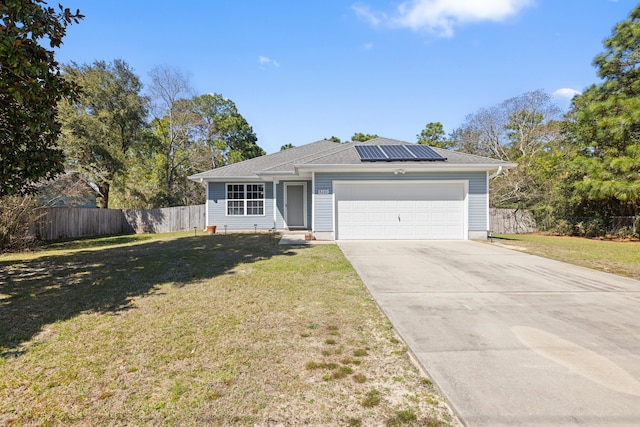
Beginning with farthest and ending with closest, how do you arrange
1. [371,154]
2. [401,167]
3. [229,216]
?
[229,216] < [371,154] < [401,167]

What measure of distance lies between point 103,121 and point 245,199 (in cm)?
1206

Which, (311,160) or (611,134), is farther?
(611,134)

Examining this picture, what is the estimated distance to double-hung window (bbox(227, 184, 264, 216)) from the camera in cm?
1521

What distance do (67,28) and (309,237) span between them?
8204 millimetres

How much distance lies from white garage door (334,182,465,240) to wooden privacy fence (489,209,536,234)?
8.57m

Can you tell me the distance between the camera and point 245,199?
50.1ft

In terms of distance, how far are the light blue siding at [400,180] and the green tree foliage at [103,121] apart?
50.1 ft

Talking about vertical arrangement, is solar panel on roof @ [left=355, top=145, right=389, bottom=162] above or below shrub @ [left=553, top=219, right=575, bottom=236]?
above

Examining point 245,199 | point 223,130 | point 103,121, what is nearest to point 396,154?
point 245,199

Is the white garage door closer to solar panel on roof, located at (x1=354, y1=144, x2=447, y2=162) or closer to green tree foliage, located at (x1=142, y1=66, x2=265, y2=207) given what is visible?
solar panel on roof, located at (x1=354, y1=144, x2=447, y2=162)

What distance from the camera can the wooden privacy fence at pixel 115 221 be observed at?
43.9 feet

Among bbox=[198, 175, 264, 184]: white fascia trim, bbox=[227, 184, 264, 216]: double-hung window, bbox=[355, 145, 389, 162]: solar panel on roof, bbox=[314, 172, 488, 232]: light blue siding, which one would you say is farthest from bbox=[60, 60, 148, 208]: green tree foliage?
bbox=[355, 145, 389, 162]: solar panel on roof

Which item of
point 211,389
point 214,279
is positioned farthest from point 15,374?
point 214,279

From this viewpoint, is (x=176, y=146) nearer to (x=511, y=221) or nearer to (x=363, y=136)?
(x=363, y=136)
